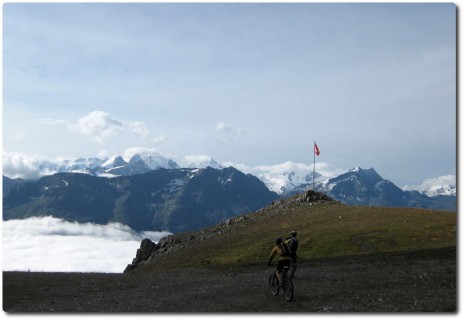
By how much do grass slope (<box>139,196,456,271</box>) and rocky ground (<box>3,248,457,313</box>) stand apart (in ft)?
24.5

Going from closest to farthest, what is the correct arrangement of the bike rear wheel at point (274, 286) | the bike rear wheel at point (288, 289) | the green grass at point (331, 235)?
the bike rear wheel at point (288, 289) < the bike rear wheel at point (274, 286) < the green grass at point (331, 235)

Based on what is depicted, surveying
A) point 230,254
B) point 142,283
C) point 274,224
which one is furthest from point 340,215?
point 142,283

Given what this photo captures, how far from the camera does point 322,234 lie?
207 ft

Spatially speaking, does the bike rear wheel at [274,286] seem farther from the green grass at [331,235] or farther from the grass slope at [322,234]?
the green grass at [331,235]

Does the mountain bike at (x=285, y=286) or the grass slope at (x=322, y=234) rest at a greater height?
the grass slope at (x=322, y=234)

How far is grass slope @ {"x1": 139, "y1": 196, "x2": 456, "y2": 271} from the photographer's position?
186ft

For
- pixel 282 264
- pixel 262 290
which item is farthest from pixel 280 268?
pixel 262 290

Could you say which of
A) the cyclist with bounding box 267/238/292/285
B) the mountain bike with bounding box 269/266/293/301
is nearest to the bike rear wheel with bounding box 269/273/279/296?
the mountain bike with bounding box 269/266/293/301

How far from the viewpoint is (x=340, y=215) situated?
75.1m

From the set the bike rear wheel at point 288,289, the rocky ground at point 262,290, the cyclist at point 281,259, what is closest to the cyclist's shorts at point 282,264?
the cyclist at point 281,259

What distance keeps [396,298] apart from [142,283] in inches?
856

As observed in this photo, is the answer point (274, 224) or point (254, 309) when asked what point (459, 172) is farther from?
point (274, 224)

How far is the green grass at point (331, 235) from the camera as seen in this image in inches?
2219

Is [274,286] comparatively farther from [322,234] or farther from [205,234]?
[205,234]
